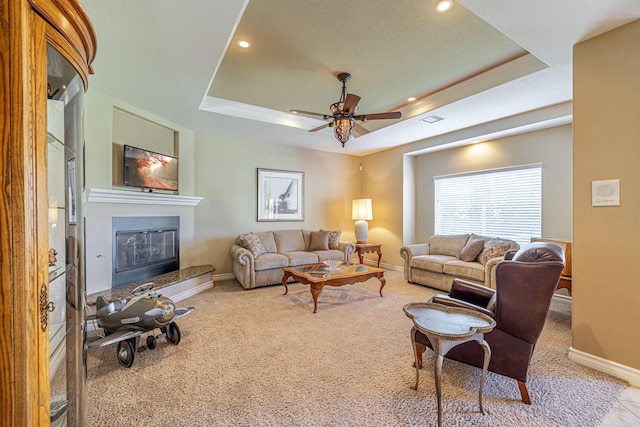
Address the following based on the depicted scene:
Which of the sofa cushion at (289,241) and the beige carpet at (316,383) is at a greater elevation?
the sofa cushion at (289,241)

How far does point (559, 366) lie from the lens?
7.41 feet

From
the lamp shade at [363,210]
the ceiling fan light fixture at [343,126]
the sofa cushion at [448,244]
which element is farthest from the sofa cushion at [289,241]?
the ceiling fan light fixture at [343,126]

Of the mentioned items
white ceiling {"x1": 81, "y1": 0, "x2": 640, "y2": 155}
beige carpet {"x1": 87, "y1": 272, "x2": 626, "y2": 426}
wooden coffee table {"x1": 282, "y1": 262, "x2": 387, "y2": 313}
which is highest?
white ceiling {"x1": 81, "y1": 0, "x2": 640, "y2": 155}

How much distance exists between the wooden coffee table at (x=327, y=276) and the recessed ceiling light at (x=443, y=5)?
2.93m

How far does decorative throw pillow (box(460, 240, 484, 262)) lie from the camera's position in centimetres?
423

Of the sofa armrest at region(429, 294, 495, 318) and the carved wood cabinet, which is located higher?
the carved wood cabinet

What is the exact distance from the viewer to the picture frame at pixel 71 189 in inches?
48.0

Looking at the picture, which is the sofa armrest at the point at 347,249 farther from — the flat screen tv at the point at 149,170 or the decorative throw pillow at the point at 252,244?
the flat screen tv at the point at 149,170

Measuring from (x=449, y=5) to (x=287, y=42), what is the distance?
1.39 m

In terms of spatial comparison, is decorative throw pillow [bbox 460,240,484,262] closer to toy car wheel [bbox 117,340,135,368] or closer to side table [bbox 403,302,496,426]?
side table [bbox 403,302,496,426]

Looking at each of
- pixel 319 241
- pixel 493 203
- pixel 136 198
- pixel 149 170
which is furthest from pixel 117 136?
pixel 493 203

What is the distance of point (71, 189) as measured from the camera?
4.13 feet

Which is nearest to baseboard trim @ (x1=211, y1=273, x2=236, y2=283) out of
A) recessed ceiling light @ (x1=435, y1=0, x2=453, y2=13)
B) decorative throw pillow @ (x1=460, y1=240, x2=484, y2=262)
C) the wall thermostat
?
decorative throw pillow @ (x1=460, y1=240, x2=484, y2=262)

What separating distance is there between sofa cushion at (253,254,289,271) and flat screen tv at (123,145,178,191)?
174 cm
